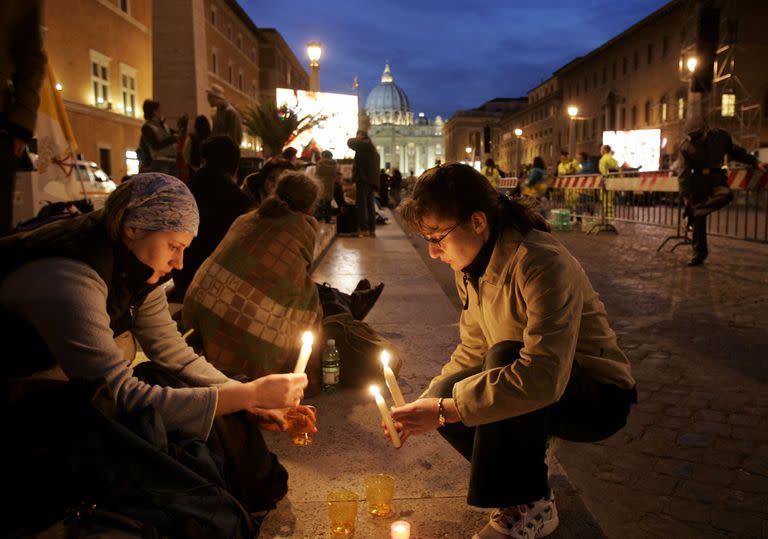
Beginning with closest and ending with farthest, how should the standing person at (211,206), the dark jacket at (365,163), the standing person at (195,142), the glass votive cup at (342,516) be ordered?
the glass votive cup at (342,516)
the standing person at (211,206)
the standing person at (195,142)
the dark jacket at (365,163)

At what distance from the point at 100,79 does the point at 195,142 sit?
1921 centimetres

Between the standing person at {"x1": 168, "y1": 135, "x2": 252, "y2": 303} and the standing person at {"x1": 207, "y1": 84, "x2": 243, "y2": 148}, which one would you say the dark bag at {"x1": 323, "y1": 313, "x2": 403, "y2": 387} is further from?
the standing person at {"x1": 207, "y1": 84, "x2": 243, "y2": 148}

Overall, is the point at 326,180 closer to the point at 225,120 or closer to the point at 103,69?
the point at 225,120

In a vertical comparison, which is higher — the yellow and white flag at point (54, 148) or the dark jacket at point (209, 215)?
the yellow and white flag at point (54, 148)

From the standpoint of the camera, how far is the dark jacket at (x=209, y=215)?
17.2ft

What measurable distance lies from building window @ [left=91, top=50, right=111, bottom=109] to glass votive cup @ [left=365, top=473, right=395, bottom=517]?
25682 mm

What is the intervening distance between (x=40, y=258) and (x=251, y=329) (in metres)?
1.66

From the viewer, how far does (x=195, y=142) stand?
9.03m

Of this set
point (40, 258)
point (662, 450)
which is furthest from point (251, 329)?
point (662, 450)

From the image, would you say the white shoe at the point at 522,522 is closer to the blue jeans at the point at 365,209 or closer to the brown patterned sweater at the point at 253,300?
the brown patterned sweater at the point at 253,300

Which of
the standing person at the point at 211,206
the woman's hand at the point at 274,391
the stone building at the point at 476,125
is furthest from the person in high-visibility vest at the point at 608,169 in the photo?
the stone building at the point at 476,125

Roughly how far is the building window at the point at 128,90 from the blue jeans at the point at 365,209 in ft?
57.8

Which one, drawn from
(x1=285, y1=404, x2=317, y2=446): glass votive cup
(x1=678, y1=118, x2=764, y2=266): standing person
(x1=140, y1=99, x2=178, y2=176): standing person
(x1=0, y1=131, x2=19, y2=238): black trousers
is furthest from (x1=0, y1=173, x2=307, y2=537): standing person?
(x1=678, y1=118, x2=764, y2=266): standing person

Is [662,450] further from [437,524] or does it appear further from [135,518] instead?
[135,518]
